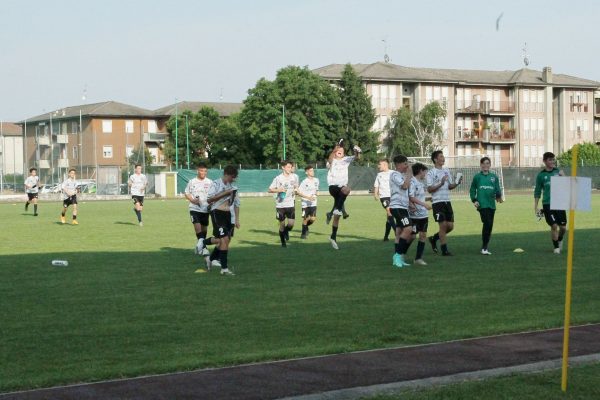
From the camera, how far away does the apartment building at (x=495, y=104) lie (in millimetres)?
116812

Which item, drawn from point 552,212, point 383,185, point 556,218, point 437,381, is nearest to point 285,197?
point 383,185

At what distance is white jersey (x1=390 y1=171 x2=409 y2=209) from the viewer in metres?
18.1

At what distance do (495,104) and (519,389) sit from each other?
384ft

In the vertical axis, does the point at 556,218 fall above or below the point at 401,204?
below

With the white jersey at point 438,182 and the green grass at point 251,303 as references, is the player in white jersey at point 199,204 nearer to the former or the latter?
the green grass at point 251,303

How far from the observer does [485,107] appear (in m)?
120

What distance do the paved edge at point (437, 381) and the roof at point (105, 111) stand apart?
122 m

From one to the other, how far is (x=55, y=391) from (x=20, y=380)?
0.57m

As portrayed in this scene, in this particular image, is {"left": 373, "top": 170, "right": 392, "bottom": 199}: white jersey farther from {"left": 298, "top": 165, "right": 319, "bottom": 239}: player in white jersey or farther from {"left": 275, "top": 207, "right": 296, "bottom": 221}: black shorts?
{"left": 275, "top": 207, "right": 296, "bottom": 221}: black shorts

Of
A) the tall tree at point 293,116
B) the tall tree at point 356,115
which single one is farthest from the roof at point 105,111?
the tall tree at point 356,115

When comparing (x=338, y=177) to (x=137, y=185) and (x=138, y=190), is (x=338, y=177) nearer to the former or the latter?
(x=138, y=190)

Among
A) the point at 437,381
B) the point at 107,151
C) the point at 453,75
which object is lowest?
the point at 437,381

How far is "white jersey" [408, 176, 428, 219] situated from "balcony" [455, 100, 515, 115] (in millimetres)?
101450

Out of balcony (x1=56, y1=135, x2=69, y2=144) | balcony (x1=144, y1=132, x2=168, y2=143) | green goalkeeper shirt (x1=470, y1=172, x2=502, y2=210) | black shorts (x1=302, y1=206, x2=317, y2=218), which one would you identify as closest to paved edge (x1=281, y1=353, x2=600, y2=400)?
green goalkeeper shirt (x1=470, y1=172, x2=502, y2=210)
